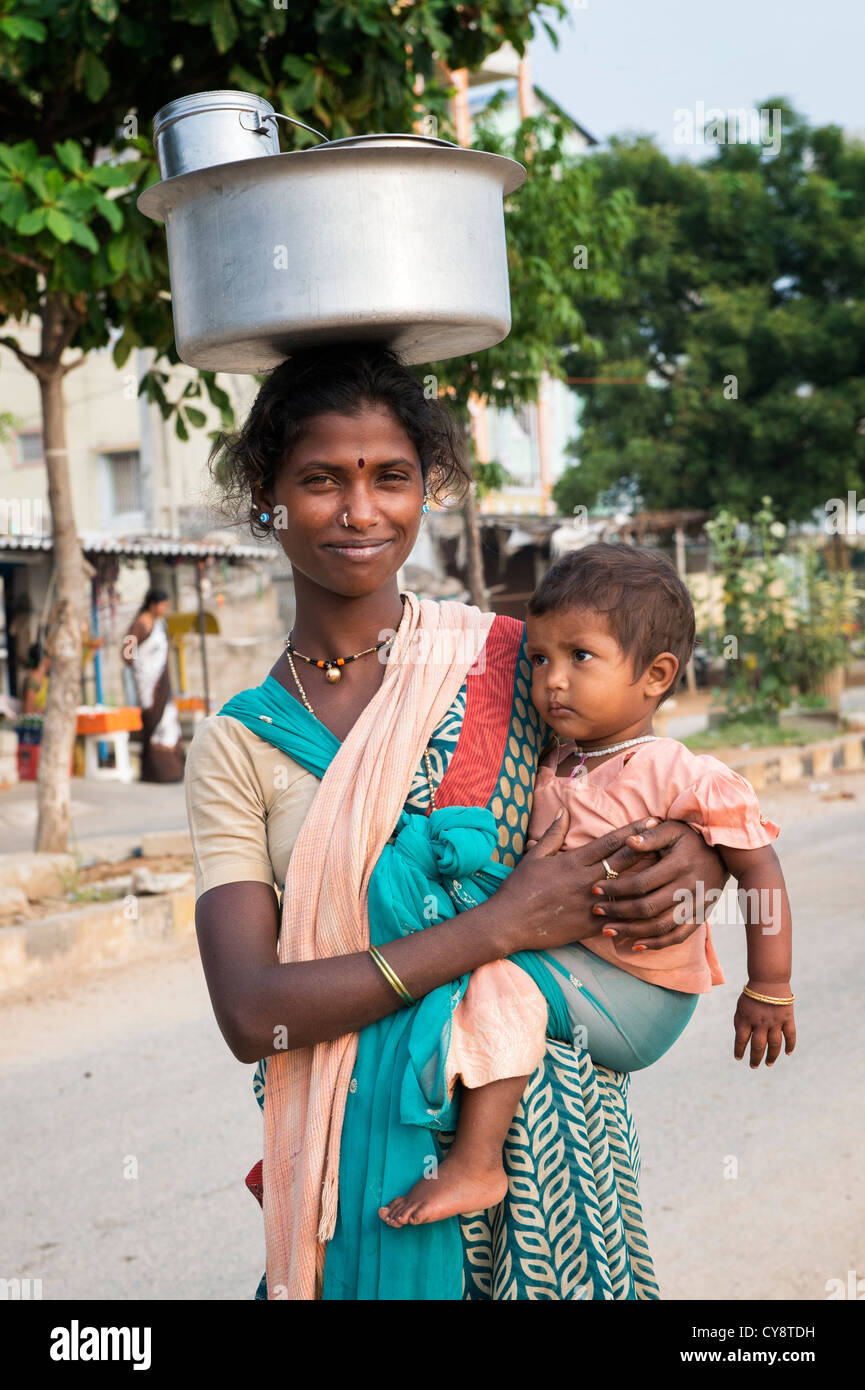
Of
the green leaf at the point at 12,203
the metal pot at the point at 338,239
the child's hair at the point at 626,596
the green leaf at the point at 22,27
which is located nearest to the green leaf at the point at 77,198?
the green leaf at the point at 12,203

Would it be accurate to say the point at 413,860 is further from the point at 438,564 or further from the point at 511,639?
the point at 438,564

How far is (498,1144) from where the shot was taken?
5.03ft

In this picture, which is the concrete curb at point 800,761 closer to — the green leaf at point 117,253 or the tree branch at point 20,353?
the tree branch at point 20,353

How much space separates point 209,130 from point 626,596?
2.65ft

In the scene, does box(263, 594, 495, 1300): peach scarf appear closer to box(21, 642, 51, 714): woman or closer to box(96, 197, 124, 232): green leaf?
box(96, 197, 124, 232): green leaf

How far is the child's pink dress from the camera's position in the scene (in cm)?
150

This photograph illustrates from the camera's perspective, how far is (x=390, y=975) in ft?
4.84

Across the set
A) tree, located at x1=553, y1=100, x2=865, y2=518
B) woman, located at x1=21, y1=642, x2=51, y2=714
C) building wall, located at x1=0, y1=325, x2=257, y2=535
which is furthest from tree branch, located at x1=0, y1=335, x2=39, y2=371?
tree, located at x1=553, y1=100, x2=865, y2=518

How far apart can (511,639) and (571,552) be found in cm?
14

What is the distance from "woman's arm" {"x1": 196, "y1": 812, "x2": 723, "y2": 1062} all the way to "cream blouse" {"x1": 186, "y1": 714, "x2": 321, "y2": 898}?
0.11 ft

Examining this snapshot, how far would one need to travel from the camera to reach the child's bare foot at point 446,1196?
1.49 m

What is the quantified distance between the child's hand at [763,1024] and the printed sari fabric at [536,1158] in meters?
0.17

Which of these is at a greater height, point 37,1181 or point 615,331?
point 615,331

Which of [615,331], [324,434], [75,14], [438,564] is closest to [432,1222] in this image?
[324,434]
